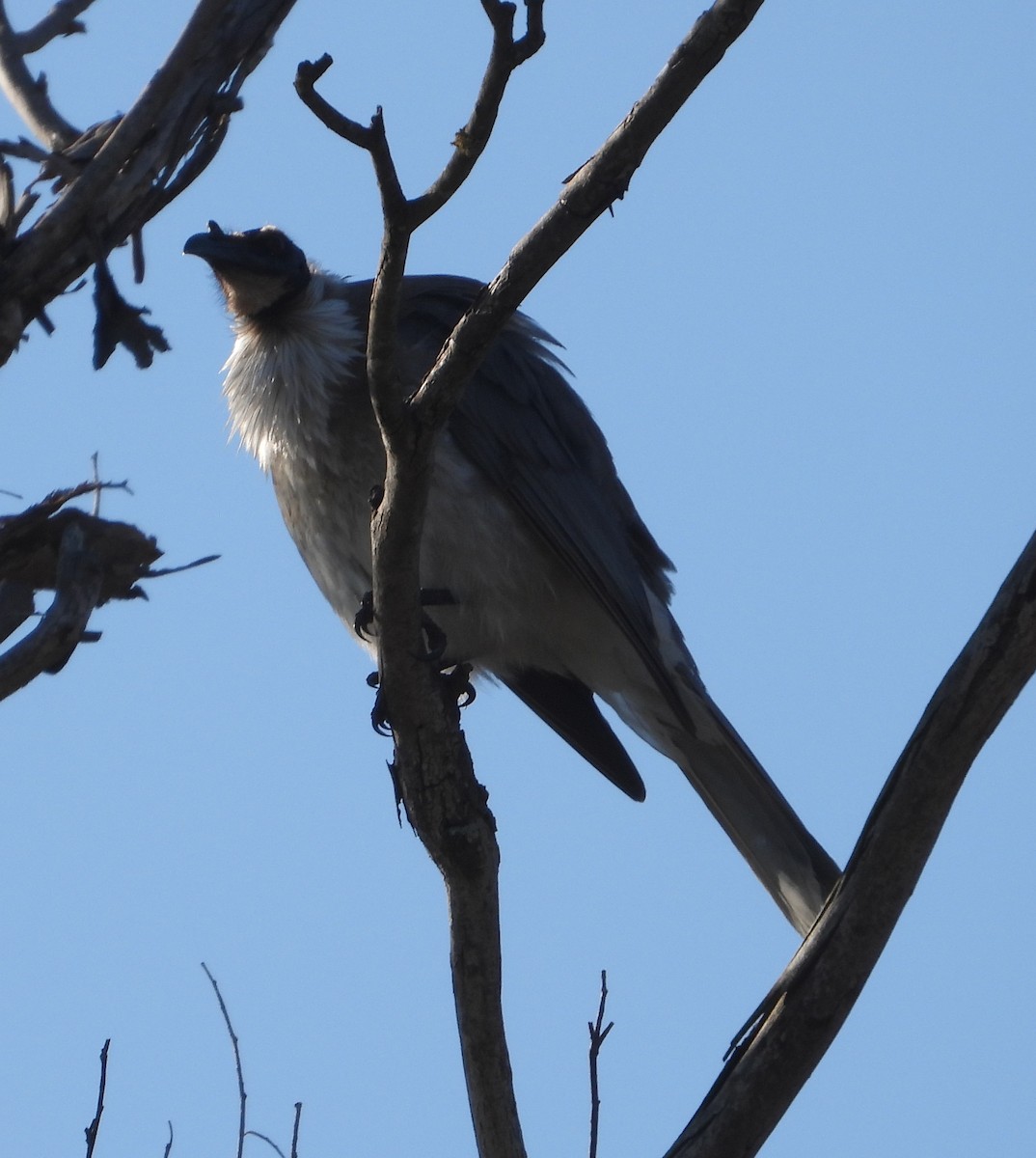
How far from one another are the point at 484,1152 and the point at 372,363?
1855 mm

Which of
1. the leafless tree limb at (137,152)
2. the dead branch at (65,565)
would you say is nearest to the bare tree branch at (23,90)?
the leafless tree limb at (137,152)

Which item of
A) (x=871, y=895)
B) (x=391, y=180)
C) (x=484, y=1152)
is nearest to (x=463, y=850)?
(x=484, y=1152)

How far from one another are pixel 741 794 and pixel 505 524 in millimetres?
1272

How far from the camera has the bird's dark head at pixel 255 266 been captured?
20.0 feet

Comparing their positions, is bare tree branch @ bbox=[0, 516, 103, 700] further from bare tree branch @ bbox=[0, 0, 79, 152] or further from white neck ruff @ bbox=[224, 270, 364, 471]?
white neck ruff @ bbox=[224, 270, 364, 471]

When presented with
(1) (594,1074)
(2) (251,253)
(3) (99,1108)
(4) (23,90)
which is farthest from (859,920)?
(2) (251,253)

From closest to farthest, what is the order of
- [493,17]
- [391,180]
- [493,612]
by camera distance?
[493,17]
[391,180]
[493,612]

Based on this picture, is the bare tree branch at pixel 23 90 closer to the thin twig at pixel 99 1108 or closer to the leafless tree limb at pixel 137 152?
the leafless tree limb at pixel 137 152

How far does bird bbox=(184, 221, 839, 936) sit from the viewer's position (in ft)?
18.1

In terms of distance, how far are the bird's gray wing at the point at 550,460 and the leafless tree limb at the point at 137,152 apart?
1.41 m

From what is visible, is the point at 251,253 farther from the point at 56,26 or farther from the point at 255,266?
the point at 56,26

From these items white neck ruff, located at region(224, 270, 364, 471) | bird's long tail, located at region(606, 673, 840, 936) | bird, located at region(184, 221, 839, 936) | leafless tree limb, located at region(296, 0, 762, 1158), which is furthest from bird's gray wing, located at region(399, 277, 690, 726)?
leafless tree limb, located at region(296, 0, 762, 1158)

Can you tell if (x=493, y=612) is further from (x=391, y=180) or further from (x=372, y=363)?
(x=391, y=180)

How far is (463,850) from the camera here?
13.4 feet
